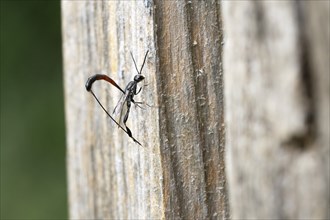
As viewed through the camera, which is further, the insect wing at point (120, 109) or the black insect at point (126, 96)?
the insect wing at point (120, 109)

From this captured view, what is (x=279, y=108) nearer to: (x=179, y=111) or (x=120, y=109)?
(x=179, y=111)

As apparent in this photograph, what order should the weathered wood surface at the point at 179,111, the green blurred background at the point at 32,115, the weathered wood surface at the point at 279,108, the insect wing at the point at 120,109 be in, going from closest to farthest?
the weathered wood surface at the point at 279,108 < the weathered wood surface at the point at 179,111 < the insect wing at the point at 120,109 < the green blurred background at the point at 32,115

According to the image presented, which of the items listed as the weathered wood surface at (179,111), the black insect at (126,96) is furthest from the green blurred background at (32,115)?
the weathered wood surface at (179,111)

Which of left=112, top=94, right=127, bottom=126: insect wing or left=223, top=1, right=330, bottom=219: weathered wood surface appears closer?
left=223, top=1, right=330, bottom=219: weathered wood surface

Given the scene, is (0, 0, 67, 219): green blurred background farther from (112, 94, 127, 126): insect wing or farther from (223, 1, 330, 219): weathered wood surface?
(223, 1, 330, 219): weathered wood surface

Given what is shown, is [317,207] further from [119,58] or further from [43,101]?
[43,101]

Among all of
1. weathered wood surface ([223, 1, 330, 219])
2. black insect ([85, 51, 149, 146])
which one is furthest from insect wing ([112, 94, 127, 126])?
weathered wood surface ([223, 1, 330, 219])

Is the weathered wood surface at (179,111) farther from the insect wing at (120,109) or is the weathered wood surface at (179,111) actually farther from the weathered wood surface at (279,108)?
the weathered wood surface at (279,108)
